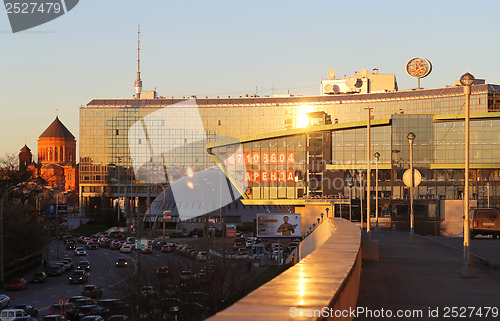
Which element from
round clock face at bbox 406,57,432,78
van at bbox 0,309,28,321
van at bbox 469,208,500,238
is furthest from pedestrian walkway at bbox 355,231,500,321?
round clock face at bbox 406,57,432,78

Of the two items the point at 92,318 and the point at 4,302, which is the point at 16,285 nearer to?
the point at 4,302

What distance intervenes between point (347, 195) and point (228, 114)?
8551 cm

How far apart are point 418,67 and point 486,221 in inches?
4363

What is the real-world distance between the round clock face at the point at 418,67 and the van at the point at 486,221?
108 m

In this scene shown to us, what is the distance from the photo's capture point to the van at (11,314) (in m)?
48.1

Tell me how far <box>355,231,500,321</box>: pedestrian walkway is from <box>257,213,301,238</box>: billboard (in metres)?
54.0

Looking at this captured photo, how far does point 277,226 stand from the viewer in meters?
88.6

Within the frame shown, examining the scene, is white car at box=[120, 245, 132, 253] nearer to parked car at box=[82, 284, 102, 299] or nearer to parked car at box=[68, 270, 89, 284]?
parked car at box=[68, 270, 89, 284]

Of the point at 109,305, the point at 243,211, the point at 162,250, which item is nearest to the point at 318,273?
the point at 109,305

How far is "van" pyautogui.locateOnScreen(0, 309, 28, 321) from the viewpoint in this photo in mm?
48125

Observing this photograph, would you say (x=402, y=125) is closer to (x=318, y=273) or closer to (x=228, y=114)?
(x=228, y=114)

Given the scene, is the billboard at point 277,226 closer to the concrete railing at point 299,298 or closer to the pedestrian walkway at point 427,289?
the pedestrian walkway at point 427,289

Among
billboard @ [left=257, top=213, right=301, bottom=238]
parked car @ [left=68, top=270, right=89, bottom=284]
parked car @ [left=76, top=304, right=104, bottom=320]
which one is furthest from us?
billboard @ [left=257, top=213, right=301, bottom=238]

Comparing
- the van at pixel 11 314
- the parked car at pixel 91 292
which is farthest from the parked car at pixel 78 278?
the van at pixel 11 314
